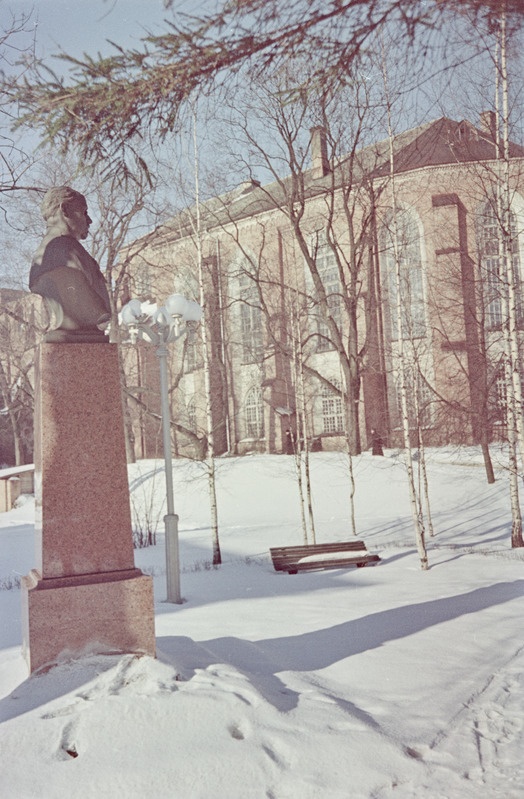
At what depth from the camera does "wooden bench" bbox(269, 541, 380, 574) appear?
1328 centimetres

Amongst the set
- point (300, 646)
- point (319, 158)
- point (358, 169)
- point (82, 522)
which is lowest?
point (300, 646)

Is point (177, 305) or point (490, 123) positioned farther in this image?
point (490, 123)

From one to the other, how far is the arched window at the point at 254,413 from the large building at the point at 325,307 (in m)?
0.06

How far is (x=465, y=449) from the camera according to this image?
28.9 metres

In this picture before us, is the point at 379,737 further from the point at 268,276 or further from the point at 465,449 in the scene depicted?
the point at 268,276

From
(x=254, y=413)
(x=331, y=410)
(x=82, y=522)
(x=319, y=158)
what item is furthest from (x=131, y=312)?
(x=319, y=158)

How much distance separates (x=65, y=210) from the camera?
621cm

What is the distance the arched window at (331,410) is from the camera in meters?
35.2

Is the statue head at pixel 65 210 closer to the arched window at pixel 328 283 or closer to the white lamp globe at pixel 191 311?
the white lamp globe at pixel 191 311

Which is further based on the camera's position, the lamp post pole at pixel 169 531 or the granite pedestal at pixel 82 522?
the lamp post pole at pixel 169 531

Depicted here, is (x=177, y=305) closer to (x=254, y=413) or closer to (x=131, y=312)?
(x=131, y=312)

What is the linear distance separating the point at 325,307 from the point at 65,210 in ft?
81.3

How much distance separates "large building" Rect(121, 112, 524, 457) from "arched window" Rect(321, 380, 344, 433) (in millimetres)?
53

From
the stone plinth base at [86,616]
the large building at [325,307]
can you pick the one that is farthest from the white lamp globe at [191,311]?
the large building at [325,307]
